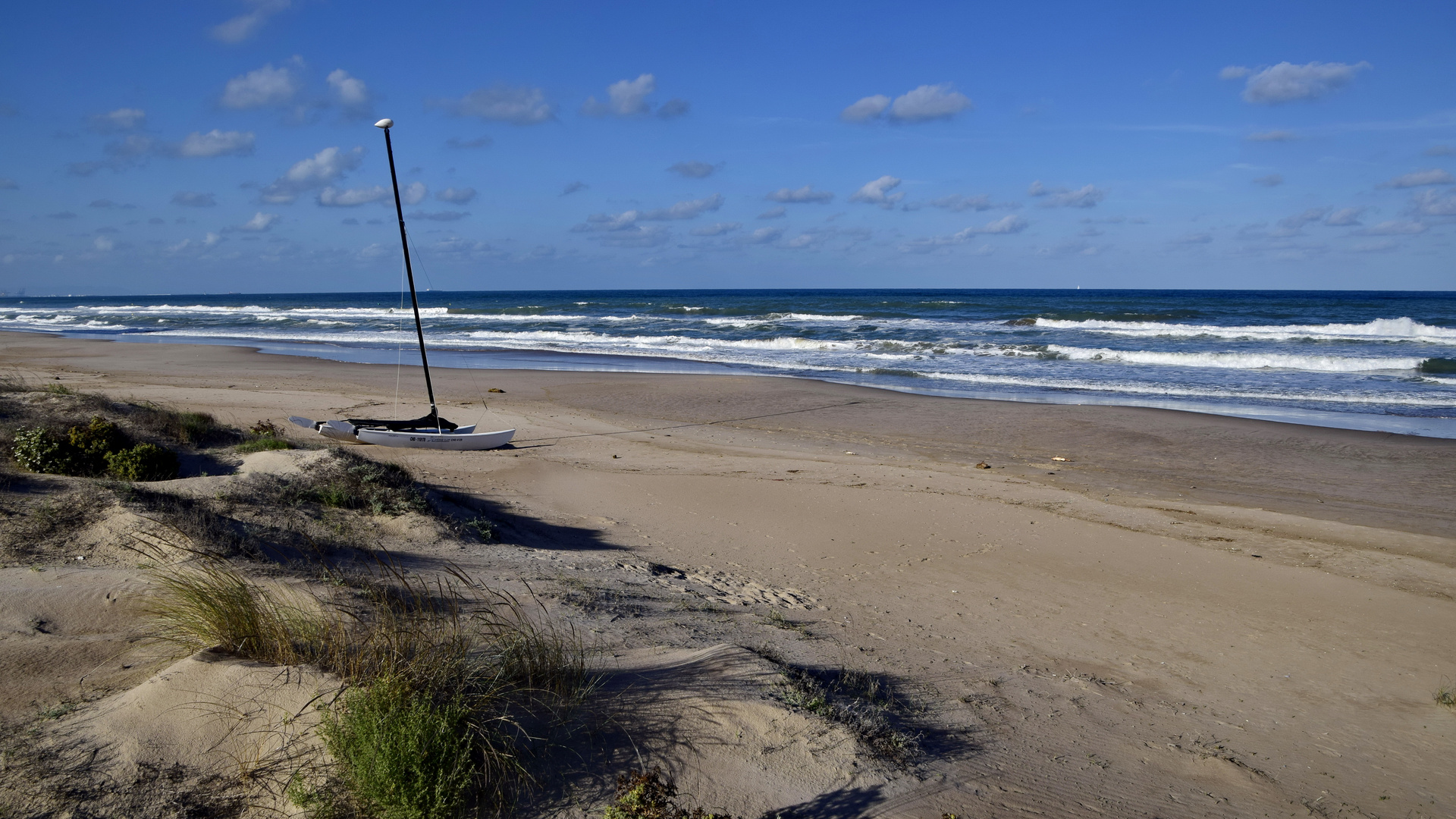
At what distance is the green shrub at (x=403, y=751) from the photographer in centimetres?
270

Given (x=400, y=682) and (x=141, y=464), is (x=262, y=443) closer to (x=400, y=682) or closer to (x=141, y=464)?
(x=141, y=464)

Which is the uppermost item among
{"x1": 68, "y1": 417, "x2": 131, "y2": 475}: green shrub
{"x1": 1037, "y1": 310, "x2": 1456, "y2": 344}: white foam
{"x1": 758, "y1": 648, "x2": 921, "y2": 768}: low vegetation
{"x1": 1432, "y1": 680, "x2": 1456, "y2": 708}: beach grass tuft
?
{"x1": 68, "y1": 417, "x2": 131, "y2": 475}: green shrub

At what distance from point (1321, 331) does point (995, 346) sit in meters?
15.5

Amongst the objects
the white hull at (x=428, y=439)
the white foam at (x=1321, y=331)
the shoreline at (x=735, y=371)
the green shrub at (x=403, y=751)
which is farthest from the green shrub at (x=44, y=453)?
the white foam at (x=1321, y=331)

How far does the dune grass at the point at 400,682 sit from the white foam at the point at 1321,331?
36.5 metres

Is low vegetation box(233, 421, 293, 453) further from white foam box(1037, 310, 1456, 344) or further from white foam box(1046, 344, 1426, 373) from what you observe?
white foam box(1037, 310, 1456, 344)

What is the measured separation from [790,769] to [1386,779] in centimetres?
301

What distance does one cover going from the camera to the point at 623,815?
2793 mm

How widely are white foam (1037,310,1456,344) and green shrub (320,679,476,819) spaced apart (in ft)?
122

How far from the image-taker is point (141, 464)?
7.41 metres

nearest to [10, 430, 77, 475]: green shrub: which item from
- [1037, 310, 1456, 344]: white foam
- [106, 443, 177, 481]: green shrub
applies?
[106, 443, 177, 481]: green shrub

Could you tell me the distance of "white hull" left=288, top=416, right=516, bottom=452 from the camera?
11.4 meters

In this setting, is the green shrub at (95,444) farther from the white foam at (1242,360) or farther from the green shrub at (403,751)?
the white foam at (1242,360)

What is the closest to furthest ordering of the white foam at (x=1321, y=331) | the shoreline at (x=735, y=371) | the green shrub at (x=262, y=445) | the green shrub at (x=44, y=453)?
Answer: 1. the green shrub at (x=44, y=453)
2. the green shrub at (x=262, y=445)
3. the shoreline at (x=735, y=371)
4. the white foam at (x=1321, y=331)
